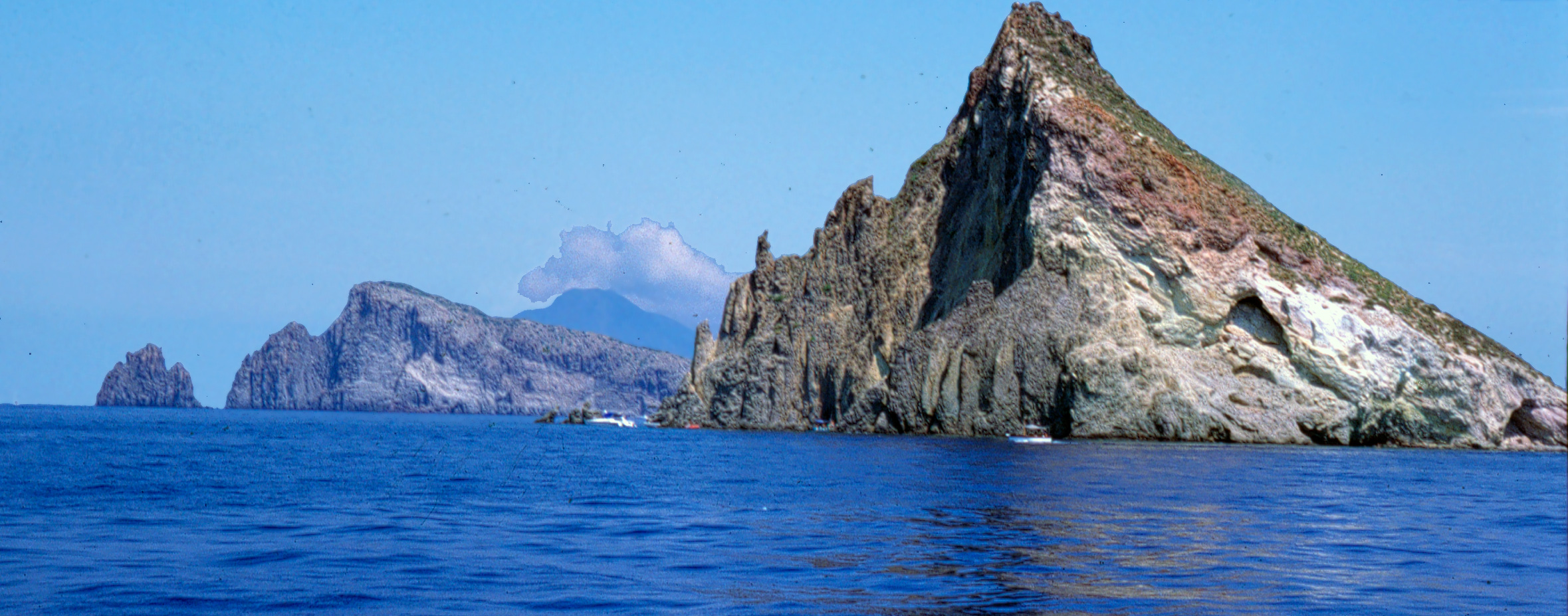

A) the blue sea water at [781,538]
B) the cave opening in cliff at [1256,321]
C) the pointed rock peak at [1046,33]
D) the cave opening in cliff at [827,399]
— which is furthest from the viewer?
the cave opening in cliff at [827,399]

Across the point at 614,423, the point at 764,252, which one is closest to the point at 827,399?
the point at 764,252

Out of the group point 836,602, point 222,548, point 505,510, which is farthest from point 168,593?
point 505,510

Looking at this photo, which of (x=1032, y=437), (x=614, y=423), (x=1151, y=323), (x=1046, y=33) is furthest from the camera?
(x=614, y=423)

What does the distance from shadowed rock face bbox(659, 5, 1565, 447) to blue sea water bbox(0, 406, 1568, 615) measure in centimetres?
2995

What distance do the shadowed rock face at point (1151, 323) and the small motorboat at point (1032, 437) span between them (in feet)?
6.74

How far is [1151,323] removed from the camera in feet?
308

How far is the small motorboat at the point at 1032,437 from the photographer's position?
268 ft

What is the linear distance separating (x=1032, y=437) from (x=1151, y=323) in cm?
1482

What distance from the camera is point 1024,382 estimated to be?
94.2m

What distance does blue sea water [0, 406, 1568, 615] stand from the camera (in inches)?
815

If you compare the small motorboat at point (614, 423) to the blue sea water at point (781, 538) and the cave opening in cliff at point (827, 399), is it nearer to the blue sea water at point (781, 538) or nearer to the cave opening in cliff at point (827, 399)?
the cave opening in cliff at point (827, 399)

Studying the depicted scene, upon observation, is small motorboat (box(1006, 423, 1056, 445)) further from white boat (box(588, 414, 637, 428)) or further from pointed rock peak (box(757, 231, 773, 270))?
white boat (box(588, 414, 637, 428))

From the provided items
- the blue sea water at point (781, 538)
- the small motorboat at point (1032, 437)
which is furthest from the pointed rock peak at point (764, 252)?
the blue sea water at point (781, 538)

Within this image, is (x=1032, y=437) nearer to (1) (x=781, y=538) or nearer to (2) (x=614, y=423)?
(1) (x=781, y=538)
